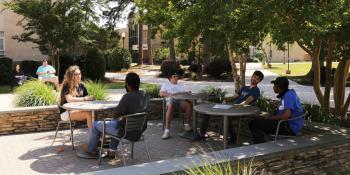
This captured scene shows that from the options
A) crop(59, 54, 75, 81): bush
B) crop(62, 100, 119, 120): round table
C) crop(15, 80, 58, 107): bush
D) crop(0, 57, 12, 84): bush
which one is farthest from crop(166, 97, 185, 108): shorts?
crop(59, 54, 75, 81): bush

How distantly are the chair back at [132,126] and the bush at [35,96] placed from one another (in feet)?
14.2

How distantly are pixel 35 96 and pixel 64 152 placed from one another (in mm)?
3473

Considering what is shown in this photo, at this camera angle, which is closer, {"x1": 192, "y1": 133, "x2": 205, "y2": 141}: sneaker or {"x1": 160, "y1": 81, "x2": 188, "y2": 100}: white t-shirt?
{"x1": 192, "y1": 133, "x2": 205, "y2": 141}: sneaker

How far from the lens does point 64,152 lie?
6848 mm

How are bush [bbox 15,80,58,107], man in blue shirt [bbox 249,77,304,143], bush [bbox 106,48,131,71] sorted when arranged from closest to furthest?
1. man in blue shirt [bbox 249,77,304,143]
2. bush [bbox 15,80,58,107]
3. bush [bbox 106,48,131,71]

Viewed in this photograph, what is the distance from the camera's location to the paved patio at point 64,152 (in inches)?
235

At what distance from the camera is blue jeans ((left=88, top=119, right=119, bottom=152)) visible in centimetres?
591

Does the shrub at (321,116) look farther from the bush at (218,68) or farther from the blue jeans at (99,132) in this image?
the bush at (218,68)

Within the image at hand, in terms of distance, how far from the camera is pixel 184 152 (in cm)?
692

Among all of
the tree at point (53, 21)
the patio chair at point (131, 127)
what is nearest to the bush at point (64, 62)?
the tree at point (53, 21)

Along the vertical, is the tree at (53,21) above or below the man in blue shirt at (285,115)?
above

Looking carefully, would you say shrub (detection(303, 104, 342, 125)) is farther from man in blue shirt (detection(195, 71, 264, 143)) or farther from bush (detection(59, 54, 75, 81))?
bush (detection(59, 54, 75, 81))

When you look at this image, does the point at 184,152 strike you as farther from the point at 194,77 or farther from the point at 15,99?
the point at 194,77

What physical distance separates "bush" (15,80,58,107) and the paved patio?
1.44 m
